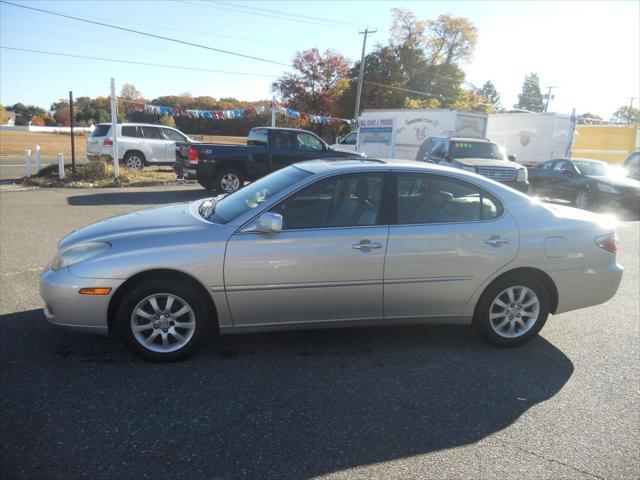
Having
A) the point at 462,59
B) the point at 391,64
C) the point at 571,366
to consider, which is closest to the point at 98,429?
the point at 571,366

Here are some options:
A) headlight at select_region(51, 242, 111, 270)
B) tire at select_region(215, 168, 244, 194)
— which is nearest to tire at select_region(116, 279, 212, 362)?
headlight at select_region(51, 242, 111, 270)

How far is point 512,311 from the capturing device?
4309 millimetres

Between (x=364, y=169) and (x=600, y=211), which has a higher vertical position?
(x=364, y=169)

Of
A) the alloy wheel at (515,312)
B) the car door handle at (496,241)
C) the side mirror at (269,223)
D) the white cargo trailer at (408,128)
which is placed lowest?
the alloy wheel at (515,312)

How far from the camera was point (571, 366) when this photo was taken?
13.4 ft

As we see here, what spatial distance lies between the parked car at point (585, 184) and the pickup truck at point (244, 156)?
601 centimetres

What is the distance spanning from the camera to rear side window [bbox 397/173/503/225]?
414 cm

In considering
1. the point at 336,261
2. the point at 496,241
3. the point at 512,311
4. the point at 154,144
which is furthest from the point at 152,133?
the point at 512,311

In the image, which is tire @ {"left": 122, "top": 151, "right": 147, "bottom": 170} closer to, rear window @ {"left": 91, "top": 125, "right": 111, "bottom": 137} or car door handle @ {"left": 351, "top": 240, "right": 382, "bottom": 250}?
rear window @ {"left": 91, "top": 125, "right": 111, "bottom": 137}

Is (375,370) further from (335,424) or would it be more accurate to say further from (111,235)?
(111,235)

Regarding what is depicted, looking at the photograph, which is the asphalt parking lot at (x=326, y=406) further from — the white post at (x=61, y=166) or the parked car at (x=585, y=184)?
the white post at (x=61, y=166)

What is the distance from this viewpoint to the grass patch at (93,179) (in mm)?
14758

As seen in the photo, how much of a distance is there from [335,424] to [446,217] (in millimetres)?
1961

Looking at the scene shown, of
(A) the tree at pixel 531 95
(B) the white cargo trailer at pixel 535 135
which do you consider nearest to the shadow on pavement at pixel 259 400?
(B) the white cargo trailer at pixel 535 135
